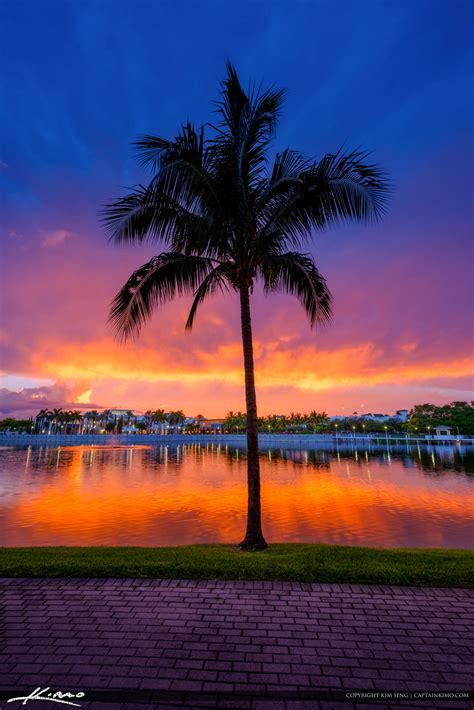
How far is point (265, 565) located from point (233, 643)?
7.20 ft

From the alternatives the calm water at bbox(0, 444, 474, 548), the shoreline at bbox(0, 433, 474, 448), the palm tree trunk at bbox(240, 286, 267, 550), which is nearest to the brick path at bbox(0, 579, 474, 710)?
the palm tree trunk at bbox(240, 286, 267, 550)

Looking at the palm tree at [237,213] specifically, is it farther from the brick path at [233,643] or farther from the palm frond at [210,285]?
the brick path at [233,643]

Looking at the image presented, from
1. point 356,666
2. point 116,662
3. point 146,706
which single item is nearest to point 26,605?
point 116,662

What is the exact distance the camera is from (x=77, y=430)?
6988 inches

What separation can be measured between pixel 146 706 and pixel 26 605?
2743 mm

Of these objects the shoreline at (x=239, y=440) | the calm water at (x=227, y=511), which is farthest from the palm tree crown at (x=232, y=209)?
the shoreline at (x=239, y=440)

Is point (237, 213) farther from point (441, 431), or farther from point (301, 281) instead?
point (441, 431)

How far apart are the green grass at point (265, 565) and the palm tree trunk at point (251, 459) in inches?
37.8

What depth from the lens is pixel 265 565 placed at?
19.6ft

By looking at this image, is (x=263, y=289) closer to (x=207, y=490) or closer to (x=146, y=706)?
(x=146, y=706)

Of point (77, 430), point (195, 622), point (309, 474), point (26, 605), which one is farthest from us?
point (77, 430)

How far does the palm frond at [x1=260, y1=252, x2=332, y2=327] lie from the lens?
8.77m

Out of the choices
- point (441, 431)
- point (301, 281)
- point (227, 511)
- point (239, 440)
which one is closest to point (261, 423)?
point (239, 440)

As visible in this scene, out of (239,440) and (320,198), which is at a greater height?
(320,198)
